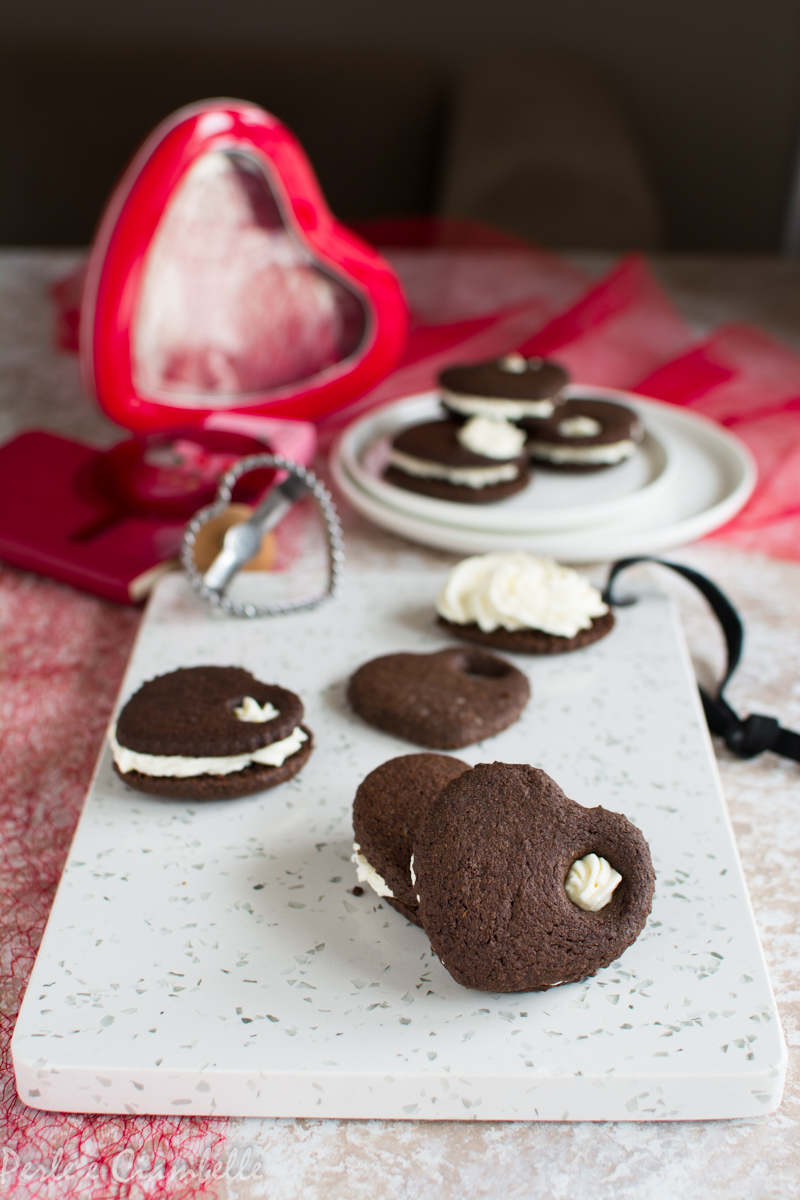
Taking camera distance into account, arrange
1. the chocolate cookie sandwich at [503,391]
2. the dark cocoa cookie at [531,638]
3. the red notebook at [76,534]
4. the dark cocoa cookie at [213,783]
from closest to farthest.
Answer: the dark cocoa cookie at [213,783] < the dark cocoa cookie at [531,638] < the red notebook at [76,534] < the chocolate cookie sandwich at [503,391]

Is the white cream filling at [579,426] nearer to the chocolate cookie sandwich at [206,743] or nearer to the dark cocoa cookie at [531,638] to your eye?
the dark cocoa cookie at [531,638]

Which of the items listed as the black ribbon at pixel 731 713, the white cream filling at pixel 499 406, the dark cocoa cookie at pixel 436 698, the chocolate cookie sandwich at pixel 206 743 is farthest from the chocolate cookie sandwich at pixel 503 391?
the chocolate cookie sandwich at pixel 206 743

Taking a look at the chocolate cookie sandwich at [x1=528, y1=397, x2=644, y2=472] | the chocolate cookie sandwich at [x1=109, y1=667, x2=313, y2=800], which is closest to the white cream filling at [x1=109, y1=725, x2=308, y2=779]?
the chocolate cookie sandwich at [x1=109, y1=667, x2=313, y2=800]

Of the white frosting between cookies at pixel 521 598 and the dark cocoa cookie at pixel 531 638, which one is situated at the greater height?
the white frosting between cookies at pixel 521 598

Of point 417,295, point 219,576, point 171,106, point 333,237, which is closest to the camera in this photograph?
point 219,576

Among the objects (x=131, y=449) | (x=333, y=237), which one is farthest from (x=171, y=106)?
(x=131, y=449)

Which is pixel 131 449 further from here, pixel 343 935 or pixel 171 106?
pixel 171 106

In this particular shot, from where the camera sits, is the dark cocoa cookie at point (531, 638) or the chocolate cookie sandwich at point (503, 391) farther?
the chocolate cookie sandwich at point (503, 391)

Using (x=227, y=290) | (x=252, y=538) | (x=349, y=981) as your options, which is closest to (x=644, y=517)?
(x=252, y=538)
